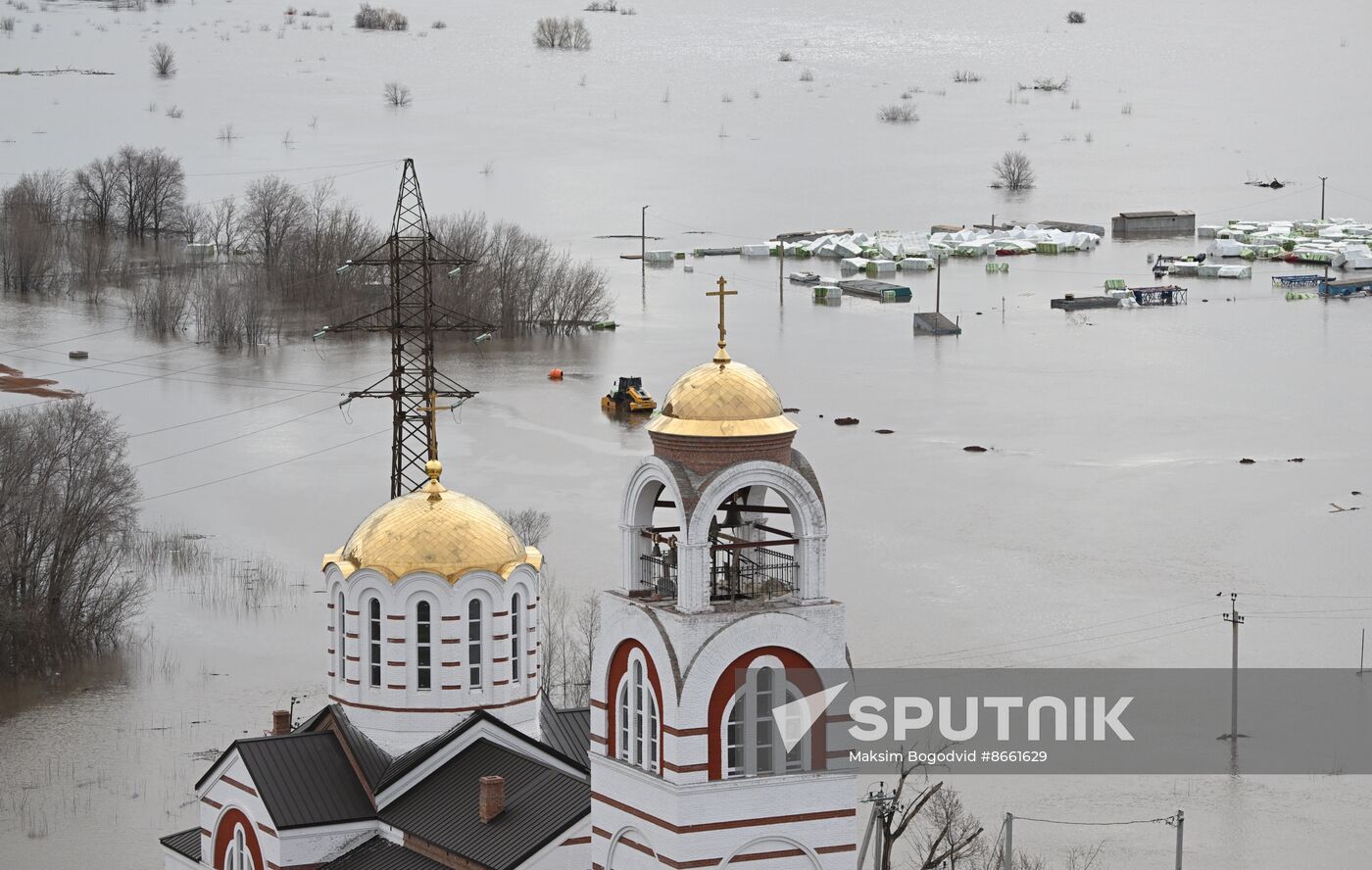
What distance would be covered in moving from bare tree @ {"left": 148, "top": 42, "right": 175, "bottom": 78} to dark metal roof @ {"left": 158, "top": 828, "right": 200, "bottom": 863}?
→ 93501mm

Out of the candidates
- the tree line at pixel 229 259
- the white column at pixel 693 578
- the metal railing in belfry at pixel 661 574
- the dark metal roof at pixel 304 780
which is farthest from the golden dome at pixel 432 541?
the tree line at pixel 229 259

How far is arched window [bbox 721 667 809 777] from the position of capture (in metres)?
17.8

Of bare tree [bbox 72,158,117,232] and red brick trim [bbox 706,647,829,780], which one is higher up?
bare tree [bbox 72,158,117,232]

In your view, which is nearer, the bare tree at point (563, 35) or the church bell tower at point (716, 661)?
the church bell tower at point (716, 661)

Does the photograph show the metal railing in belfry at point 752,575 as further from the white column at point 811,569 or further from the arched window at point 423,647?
the arched window at point 423,647

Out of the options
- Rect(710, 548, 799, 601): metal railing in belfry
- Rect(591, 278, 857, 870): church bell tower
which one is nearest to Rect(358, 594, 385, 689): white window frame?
Rect(591, 278, 857, 870): church bell tower

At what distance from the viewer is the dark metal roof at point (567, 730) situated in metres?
21.4

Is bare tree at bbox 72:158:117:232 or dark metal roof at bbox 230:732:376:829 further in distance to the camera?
bare tree at bbox 72:158:117:232

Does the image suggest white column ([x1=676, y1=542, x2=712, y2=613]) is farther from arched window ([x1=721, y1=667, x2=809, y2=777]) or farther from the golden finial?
the golden finial

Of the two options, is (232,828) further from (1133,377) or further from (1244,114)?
(1244,114)

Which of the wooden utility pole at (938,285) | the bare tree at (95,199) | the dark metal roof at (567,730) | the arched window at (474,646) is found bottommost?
the dark metal roof at (567,730)

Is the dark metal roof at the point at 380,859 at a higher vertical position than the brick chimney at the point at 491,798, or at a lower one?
lower

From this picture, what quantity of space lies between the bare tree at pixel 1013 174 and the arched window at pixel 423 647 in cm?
7894

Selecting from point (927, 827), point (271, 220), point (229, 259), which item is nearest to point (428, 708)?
point (927, 827)
